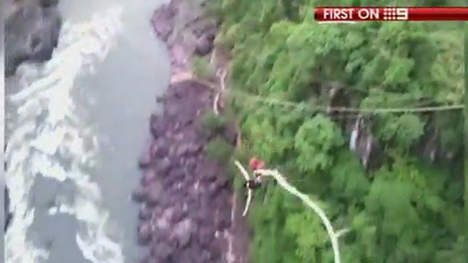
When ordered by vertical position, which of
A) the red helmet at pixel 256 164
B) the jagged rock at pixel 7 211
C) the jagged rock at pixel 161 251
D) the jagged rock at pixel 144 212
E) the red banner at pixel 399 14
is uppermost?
the red banner at pixel 399 14

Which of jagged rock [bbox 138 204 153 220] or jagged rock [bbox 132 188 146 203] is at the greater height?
jagged rock [bbox 132 188 146 203]

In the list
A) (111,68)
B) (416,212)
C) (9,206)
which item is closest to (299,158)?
(416,212)

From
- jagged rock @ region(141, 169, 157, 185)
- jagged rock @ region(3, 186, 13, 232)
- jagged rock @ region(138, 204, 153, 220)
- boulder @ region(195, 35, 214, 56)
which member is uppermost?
boulder @ region(195, 35, 214, 56)

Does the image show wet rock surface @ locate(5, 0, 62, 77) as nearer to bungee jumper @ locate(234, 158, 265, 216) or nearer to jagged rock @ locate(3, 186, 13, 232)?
jagged rock @ locate(3, 186, 13, 232)

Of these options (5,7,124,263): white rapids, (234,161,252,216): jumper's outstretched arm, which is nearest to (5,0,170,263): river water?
(5,7,124,263): white rapids

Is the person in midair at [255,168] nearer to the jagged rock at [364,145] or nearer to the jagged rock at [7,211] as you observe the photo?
the jagged rock at [364,145]

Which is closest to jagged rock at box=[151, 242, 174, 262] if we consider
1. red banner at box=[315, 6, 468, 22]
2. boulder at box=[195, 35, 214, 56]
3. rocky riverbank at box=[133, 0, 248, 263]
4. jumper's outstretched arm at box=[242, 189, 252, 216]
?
rocky riverbank at box=[133, 0, 248, 263]

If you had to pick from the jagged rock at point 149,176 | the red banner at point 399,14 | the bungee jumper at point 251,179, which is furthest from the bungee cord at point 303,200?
the red banner at point 399,14
